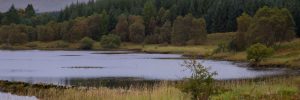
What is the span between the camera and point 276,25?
174 meters

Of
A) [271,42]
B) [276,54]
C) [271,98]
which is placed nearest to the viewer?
[271,98]

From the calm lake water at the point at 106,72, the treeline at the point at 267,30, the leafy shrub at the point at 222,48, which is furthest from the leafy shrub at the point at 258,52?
the leafy shrub at the point at 222,48

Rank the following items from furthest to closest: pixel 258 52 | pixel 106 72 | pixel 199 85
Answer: pixel 258 52 → pixel 106 72 → pixel 199 85

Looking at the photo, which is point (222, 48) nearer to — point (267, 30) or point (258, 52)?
point (267, 30)

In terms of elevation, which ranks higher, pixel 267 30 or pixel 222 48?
pixel 267 30

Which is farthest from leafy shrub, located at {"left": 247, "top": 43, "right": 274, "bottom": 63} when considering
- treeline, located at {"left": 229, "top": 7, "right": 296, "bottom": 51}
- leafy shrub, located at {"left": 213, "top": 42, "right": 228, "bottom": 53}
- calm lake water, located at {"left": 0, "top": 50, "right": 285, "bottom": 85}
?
leafy shrub, located at {"left": 213, "top": 42, "right": 228, "bottom": 53}

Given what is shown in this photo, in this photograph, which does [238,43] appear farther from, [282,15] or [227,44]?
[282,15]

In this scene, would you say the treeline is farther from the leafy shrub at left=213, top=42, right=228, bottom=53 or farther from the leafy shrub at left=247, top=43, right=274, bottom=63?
the leafy shrub at left=247, top=43, right=274, bottom=63

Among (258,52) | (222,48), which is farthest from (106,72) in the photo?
(222,48)

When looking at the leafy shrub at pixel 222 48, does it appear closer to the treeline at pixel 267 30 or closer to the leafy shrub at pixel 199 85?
the treeline at pixel 267 30

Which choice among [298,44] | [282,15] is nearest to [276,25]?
[282,15]

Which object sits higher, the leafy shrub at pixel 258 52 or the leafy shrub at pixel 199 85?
the leafy shrub at pixel 199 85

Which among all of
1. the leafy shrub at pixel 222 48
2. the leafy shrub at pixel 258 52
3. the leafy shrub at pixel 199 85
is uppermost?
the leafy shrub at pixel 199 85

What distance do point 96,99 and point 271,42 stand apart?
142 meters
